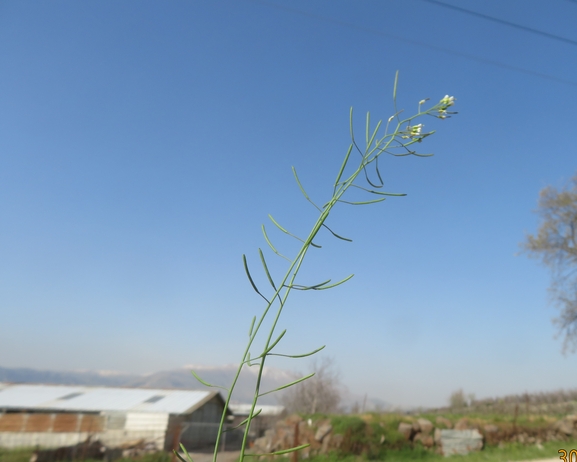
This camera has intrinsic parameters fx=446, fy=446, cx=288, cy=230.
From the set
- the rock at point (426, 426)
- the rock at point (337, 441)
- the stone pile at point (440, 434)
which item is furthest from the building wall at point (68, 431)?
the rock at point (426, 426)

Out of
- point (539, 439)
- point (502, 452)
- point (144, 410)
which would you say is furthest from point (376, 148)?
point (144, 410)

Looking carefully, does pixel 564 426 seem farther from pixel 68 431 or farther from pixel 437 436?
pixel 68 431

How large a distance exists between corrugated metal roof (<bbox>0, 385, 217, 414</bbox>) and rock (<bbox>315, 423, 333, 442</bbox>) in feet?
16.5

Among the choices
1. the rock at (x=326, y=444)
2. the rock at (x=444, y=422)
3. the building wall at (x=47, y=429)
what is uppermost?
the rock at (x=444, y=422)

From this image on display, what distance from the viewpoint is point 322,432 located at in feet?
28.1

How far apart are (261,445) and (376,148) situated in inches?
390

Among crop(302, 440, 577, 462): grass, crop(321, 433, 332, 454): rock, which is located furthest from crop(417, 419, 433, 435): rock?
crop(321, 433, 332, 454): rock

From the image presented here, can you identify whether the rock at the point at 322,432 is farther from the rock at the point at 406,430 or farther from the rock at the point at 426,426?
the rock at the point at 426,426

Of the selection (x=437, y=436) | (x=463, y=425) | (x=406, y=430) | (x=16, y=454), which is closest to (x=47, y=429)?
(x=16, y=454)

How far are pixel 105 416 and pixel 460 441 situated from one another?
A: 736cm

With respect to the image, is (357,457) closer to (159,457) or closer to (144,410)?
(159,457)

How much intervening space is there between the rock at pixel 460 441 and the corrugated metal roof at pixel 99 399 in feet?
22.8

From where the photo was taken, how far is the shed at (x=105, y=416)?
8.44 meters

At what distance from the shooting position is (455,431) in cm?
904
